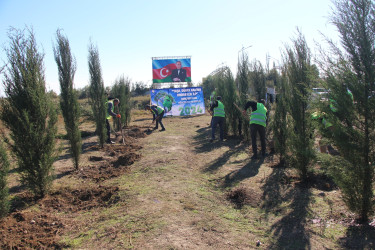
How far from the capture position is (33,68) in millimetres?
4762

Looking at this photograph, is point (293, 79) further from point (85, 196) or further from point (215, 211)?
point (85, 196)

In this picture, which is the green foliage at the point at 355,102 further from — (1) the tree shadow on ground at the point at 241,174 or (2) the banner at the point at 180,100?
(2) the banner at the point at 180,100

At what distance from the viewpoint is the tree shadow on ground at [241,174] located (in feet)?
19.0

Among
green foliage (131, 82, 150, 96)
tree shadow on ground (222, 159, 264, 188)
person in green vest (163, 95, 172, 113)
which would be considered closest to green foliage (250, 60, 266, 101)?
tree shadow on ground (222, 159, 264, 188)

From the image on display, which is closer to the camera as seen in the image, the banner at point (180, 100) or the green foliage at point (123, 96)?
the green foliage at point (123, 96)

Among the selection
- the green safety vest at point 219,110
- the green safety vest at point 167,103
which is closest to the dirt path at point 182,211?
the green safety vest at point 219,110

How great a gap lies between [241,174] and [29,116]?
462 cm

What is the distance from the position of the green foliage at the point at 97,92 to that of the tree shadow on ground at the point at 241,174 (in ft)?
16.5

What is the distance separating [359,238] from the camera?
11.6 ft

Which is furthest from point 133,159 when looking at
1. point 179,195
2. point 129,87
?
point 129,87

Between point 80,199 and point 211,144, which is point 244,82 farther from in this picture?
point 80,199

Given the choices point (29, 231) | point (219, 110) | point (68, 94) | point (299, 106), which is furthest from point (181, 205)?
point (219, 110)

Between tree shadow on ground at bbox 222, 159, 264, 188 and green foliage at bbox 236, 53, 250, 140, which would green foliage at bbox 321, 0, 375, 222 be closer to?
tree shadow on ground at bbox 222, 159, 264, 188

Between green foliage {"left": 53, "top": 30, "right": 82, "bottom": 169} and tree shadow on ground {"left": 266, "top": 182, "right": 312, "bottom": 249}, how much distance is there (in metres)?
A: 4.88
